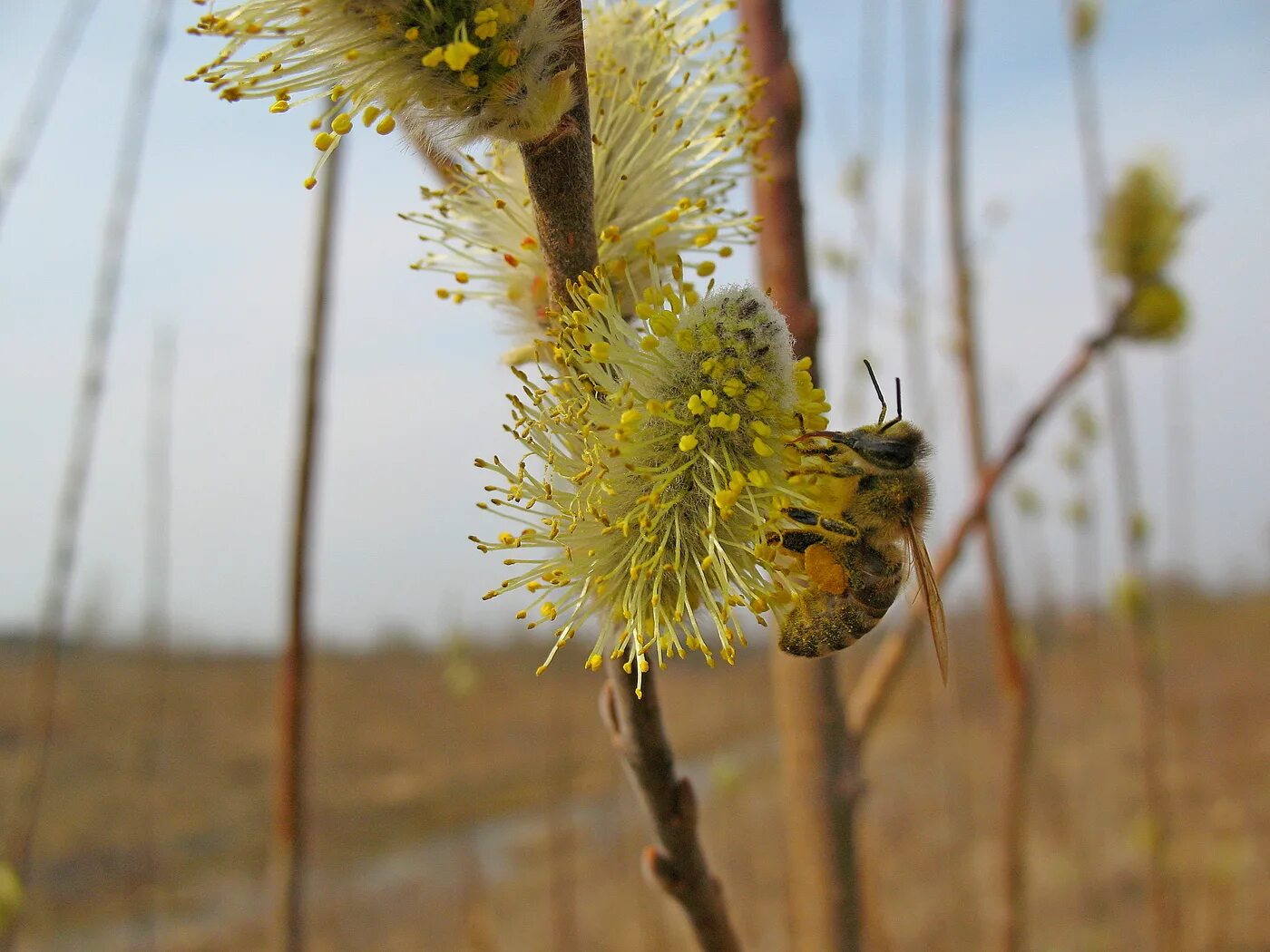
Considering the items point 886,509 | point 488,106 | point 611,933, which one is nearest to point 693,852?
point 886,509

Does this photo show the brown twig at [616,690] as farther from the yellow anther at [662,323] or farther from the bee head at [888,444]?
the bee head at [888,444]

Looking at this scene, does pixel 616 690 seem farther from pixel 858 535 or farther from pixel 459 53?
pixel 459 53

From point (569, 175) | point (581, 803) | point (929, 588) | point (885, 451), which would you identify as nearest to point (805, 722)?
point (929, 588)

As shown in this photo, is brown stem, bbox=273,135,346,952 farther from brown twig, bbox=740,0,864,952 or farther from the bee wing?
the bee wing

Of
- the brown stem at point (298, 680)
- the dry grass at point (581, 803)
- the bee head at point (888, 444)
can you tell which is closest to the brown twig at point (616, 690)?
the bee head at point (888, 444)

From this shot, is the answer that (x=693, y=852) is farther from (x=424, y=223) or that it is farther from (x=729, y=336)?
(x=424, y=223)

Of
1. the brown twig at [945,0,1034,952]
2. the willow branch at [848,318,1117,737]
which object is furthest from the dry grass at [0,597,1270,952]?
the willow branch at [848,318,1117,737]
